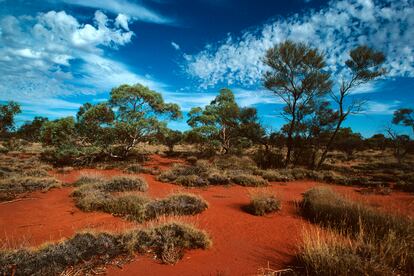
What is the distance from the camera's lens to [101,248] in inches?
190

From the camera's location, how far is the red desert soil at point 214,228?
4.45 metres

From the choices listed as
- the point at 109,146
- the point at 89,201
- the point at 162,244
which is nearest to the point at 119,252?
the point at 162,244

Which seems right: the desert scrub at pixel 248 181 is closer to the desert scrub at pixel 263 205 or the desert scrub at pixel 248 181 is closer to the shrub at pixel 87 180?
the desert scrub at pixel 263 205

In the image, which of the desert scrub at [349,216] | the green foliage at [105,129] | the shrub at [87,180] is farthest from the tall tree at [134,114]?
the desert scrub at [349,216]

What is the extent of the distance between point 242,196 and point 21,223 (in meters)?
8.06

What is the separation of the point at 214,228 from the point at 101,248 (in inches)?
117

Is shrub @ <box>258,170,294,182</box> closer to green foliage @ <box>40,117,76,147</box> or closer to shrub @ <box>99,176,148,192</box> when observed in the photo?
shrub @ <box>99,176,148,192</box>

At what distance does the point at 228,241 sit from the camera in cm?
568

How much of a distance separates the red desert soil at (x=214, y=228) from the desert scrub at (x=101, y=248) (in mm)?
271

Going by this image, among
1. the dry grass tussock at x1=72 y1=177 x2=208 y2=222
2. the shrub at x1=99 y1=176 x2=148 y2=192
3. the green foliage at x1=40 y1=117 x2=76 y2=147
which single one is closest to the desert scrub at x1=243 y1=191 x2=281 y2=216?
the dry grass tussock at x1=72 y1=177 x2=208 y2=222

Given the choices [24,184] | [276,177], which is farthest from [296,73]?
[24,184]

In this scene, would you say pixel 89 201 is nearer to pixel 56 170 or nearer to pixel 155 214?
pixel 155 214

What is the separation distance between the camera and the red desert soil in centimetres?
445

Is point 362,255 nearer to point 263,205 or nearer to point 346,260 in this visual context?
point 346,260
